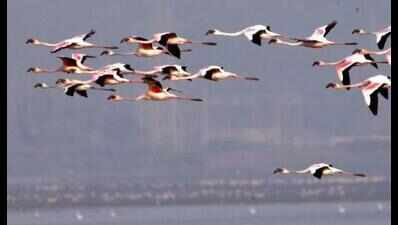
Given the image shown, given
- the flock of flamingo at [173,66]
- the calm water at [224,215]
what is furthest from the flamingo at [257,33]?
the calm water at [224,215]

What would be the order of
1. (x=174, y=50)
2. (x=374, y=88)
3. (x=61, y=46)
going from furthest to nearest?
(x=61, y=46) → (x=174, y=50) → (x=374, y=88)

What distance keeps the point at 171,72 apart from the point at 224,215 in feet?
272

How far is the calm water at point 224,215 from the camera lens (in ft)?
301

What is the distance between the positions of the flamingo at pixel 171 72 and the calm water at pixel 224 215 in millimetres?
68541

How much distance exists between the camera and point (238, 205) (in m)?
112

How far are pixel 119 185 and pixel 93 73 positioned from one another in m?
97.6

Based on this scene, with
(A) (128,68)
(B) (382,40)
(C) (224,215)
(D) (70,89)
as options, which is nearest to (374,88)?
(B) (382,40)

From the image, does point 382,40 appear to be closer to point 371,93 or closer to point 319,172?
point 371,93

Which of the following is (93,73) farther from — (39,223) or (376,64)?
(39,223)

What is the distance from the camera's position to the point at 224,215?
10138 centimetres

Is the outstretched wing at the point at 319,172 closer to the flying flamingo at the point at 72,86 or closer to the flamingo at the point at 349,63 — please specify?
the flamingo at the point at 349,63

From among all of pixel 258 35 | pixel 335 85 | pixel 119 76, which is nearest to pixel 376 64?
pixel 335 85

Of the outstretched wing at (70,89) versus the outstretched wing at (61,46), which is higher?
the outstretched wing at (61,46)

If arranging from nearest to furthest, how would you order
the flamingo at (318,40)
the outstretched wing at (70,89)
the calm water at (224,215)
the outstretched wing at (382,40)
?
the outstretched wing at (382,40)
the flamingo at (318,40)
the outstretched wing at (70,89)
the calm water at (224,215)
